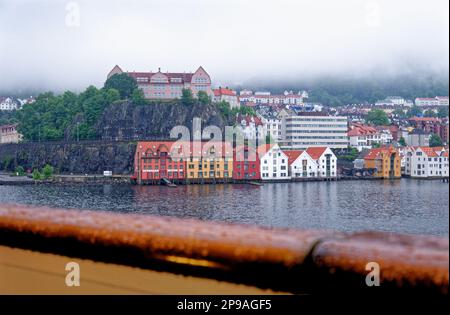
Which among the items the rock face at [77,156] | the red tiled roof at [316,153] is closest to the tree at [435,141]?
the red tiled roof at [316,153]

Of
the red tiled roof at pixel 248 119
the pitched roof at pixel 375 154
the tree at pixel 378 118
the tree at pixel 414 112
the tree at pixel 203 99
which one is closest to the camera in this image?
the pitched roof at pixel 375 154

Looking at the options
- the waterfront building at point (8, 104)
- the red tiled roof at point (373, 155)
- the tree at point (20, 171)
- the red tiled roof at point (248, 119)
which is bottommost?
the tree at point (20, 171)

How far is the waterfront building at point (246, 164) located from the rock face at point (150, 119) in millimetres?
2843

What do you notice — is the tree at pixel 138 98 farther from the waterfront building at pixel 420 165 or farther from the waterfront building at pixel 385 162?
the waterfront building at pixel 420 165

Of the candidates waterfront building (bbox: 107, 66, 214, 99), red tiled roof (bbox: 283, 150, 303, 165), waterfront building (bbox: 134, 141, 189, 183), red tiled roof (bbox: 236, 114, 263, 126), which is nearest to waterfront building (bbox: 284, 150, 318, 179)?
red tiled roof (bbox: 283, 150, 303, 165)

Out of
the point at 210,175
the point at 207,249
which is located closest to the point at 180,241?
the point at 207,249

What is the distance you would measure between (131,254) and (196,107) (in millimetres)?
19298

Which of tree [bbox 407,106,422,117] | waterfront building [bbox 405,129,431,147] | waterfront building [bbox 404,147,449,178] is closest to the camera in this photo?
waterfront building [bbox 404,147,449,178]

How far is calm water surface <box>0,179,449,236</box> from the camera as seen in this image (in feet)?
25.8

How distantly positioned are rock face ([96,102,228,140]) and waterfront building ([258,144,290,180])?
3.29 meters

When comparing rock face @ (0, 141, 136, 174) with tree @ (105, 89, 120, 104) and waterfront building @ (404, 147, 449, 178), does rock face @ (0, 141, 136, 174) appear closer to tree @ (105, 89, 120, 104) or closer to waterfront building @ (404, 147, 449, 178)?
tree @ (105, 89, 120, 104)

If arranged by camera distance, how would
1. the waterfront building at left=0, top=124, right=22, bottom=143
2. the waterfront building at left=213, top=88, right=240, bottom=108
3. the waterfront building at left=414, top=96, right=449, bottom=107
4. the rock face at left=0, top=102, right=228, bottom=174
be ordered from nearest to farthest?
1. the rock face at left=0, top=102, right=228, bottom=174
2. the waterfront building at left=0, top=124, right=22, bottom=143
3. the waterfront building at left=213, top=88, right=240, bottom=108
4. the waterfront building at left=414, top=96, right=449, bottom=107

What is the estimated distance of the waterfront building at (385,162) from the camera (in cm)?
1673

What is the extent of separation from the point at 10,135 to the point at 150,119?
246 inches
